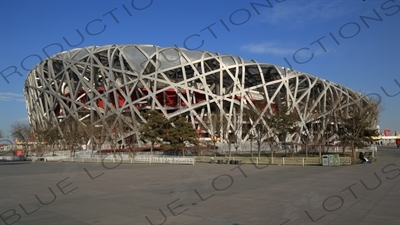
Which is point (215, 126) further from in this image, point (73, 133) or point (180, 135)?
point (73, 133)

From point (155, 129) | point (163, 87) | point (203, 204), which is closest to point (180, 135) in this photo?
point (155, 129)

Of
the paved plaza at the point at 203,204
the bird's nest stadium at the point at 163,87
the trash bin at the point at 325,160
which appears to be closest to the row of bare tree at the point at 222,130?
the bird's nest stadium at the point at 163,87

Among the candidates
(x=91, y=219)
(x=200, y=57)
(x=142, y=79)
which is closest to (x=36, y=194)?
(x=91, y=219)

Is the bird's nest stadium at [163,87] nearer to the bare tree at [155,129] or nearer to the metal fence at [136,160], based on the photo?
the bare tree at [155,129]

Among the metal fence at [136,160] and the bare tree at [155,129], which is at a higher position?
the bare tree at [155,129]

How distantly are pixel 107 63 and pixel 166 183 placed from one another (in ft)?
148

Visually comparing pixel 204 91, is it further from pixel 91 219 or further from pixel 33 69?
pixel 91 219

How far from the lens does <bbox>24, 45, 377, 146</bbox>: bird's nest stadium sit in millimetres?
52781

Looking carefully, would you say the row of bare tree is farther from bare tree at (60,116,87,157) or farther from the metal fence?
the metal fence

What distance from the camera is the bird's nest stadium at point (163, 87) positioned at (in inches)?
2078

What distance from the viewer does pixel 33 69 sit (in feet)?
212

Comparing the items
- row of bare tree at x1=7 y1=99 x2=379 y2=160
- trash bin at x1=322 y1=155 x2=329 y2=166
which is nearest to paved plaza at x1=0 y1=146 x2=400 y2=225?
trash bin at x1=322 y1=155 x2=329 y2=166

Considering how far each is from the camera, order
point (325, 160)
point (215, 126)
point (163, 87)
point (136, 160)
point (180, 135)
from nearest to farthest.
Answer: point (325, 160)
point (136, 160)
point (180, 135)
point (215, 126)
point (163, 87)

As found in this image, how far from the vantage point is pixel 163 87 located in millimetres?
54781
